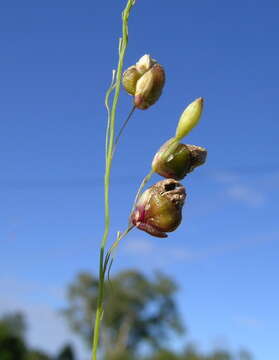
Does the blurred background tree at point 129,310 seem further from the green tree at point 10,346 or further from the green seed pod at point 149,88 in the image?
the green seed pod at point 149,88

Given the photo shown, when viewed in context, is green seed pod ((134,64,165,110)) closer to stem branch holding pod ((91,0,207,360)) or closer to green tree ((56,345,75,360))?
stem branch holding pod ((91,0,207,360))

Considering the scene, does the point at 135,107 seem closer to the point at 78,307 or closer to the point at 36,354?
the point at 36,354

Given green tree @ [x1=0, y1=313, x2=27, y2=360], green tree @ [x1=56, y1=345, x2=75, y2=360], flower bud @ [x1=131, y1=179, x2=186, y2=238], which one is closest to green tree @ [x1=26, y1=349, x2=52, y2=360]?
green tree @ [x1=0, y1=313, x2=27, y2=360]

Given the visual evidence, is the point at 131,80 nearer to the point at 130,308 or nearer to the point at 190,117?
the point at 190,117

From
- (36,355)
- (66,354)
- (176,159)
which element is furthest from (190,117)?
(66,354)

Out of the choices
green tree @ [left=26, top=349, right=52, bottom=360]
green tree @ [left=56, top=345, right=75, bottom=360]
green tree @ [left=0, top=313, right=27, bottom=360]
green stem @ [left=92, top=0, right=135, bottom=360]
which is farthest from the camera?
green tree @ [left=56, top=345, right=75, bottom=360]

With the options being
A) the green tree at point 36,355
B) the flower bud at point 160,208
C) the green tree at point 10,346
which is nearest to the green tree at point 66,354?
the green tree at point 36,355
